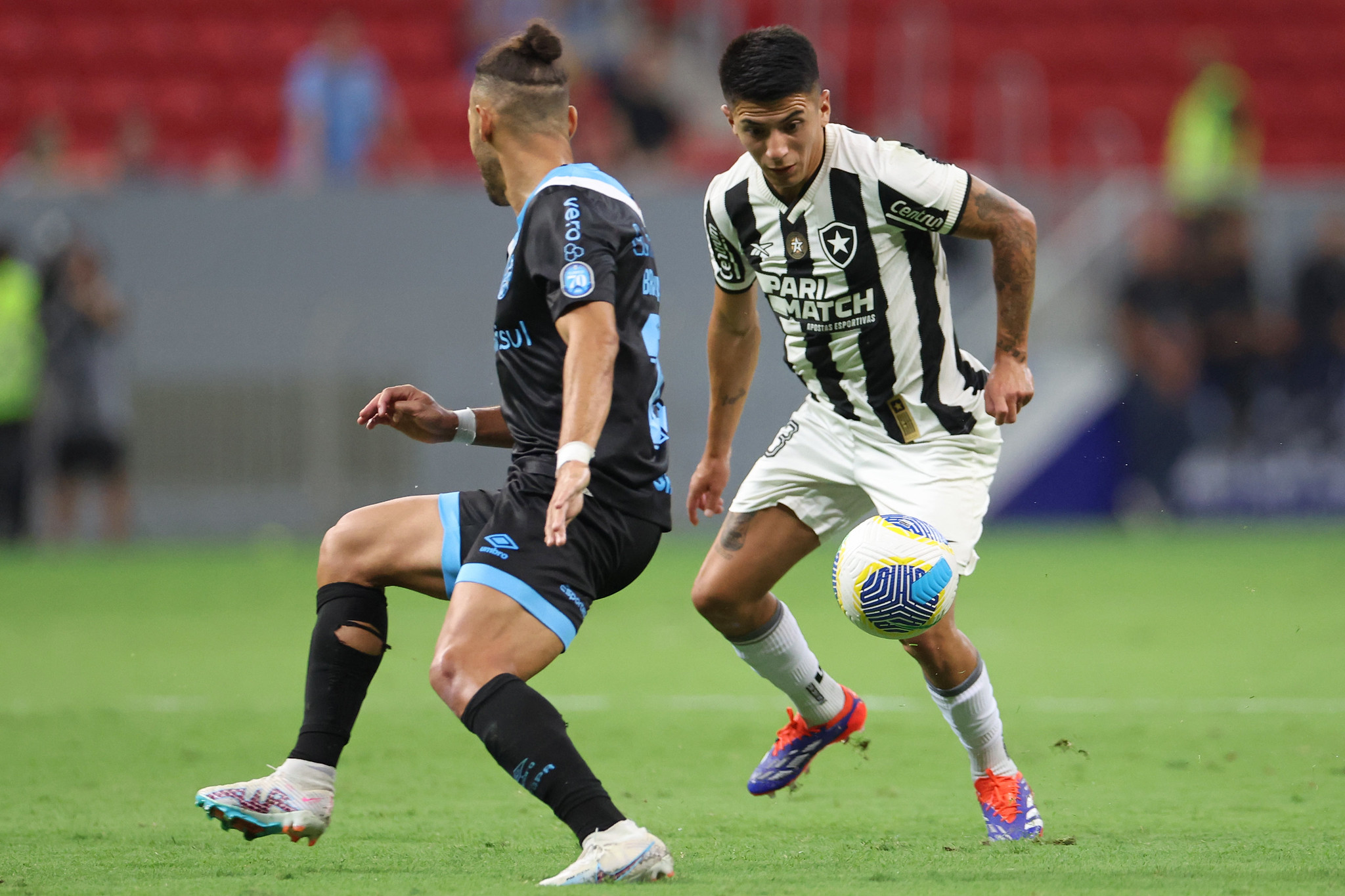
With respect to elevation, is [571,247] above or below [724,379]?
above

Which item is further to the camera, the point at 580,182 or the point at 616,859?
the point at 580,182

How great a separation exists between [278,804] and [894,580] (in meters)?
1.73

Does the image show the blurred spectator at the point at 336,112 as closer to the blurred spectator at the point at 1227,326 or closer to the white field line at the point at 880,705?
the blurred spectator at the point at 1227,326

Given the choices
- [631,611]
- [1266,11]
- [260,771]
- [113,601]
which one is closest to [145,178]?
[113,601]

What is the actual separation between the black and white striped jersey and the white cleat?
204cm

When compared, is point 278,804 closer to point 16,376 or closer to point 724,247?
point 724,247

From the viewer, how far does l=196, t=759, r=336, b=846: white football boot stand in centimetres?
445

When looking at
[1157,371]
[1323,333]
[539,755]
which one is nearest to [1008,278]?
[539,755]

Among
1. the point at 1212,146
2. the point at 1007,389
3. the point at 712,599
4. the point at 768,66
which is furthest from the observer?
the point at 1212,146

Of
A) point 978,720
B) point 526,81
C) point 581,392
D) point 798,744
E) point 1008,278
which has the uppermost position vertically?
point 526,81

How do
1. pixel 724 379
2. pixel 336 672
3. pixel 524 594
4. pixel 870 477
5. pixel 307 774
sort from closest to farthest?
pixel 524 594
pixel 307 774
pixel 336 672
pixel 870 477
pixel 724 379

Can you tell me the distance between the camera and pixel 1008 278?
511cm

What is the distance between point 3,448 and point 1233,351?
10.9 metres

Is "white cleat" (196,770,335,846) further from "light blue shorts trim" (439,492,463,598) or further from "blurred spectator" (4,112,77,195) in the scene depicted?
"blurred spectator" (4,112,77,195)
